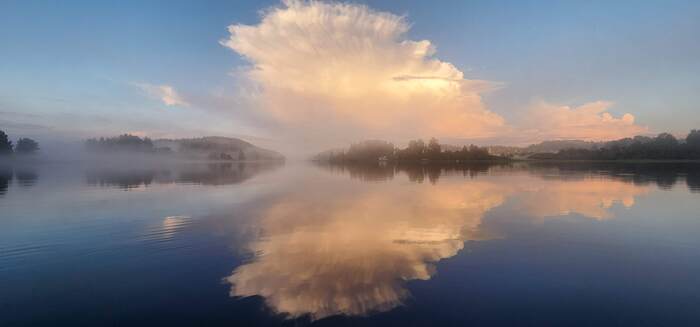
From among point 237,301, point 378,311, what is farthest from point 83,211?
point 378,311

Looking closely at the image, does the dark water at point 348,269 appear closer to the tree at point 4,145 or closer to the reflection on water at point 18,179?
the reflection on water at point 18,179

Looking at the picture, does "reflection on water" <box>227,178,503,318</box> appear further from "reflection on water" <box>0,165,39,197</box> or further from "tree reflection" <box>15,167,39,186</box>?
"tree reflection" <box>15,167,39,186</box>

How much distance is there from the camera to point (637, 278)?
40.6 ft

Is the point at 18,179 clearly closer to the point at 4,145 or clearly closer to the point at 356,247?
the point at 356,247

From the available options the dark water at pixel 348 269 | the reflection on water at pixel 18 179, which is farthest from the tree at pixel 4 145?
the dark water at pixel 348 269

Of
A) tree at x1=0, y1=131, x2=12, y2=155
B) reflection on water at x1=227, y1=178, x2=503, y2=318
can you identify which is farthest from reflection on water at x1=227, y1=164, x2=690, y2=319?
tree at x1=0, y1=131, x2=12, y2=155

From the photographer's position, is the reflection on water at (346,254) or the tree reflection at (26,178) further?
the tree reflection at (26,178)

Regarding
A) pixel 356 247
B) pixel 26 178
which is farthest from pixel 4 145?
pixel 356 247

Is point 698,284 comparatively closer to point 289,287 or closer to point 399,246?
point 399,246

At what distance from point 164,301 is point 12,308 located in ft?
14.0

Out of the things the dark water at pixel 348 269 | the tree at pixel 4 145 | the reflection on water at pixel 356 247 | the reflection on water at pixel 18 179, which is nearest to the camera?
the dark water at pixel 348 269

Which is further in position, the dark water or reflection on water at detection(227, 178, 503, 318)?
reflection on water at detection(227, 178, 503, 318)

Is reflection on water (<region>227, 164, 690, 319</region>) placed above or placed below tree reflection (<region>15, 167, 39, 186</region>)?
below

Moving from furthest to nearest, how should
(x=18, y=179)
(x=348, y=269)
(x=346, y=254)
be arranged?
(x=18, y=179) → (x=346, y=254) → (x=348, y=269)
